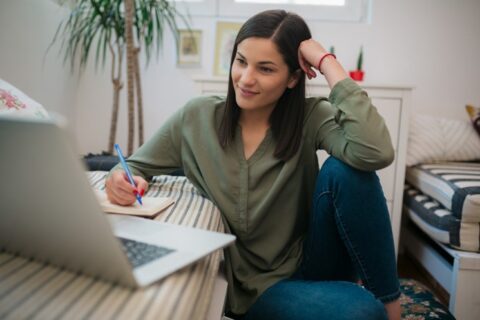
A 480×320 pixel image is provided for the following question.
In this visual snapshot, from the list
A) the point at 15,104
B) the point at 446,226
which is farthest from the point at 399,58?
the point at 15,104

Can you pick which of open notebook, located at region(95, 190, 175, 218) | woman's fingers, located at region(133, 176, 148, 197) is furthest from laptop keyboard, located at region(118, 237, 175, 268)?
woman's fingers, located at region(133, 176, 148, 197)

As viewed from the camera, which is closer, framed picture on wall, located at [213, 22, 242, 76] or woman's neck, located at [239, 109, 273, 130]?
woman's neck, located at [239, 109, 273, 130]

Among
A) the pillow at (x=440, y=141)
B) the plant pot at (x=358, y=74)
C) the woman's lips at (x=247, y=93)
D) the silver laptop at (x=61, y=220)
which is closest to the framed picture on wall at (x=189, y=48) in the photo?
the plant pot at (x=358, y=74)

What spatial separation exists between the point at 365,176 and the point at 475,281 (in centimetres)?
80

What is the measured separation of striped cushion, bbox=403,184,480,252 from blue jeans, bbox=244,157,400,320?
619 mm

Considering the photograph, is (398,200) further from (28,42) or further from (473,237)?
(28,42)

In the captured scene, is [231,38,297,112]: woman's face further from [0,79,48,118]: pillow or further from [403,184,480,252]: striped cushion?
[403,184,480,252]: striped cushion

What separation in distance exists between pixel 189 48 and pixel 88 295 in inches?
74.3

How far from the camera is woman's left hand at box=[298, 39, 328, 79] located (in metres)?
0.99

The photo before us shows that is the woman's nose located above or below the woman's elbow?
above

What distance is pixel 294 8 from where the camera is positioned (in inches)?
85.2

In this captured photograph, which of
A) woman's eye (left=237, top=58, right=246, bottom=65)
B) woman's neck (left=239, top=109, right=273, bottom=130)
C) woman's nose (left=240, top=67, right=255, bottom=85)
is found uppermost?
woman's eye (left=237, top=58, right=246, bottom=65)

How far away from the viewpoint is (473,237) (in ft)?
4.38

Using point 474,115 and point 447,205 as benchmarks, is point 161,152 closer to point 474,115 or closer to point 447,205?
point 447,205
